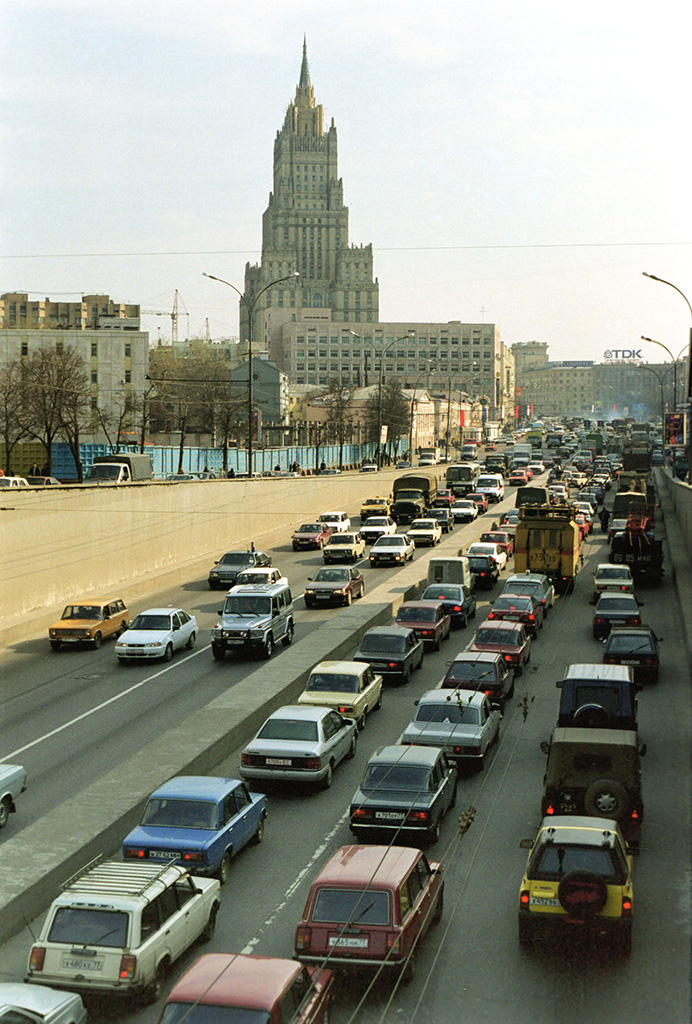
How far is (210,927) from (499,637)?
51.6ft

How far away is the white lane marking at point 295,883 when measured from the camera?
1412 cm

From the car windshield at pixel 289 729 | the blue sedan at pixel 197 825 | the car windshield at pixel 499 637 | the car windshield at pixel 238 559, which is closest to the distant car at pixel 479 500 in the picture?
the car windshield at pixel 238 559

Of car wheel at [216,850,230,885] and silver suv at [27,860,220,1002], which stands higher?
silver suv at [27,860,220,1002]

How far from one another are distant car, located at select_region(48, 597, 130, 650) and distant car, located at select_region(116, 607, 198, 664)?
5.11 feet

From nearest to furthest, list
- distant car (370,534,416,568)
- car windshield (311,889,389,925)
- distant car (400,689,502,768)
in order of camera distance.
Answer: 1. car windshield (311,889,389,925)
2. distant car (400,689,502,768)
3. distant car (370,534,416,568)

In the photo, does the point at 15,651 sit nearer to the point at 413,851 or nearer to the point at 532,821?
the point at 532,821

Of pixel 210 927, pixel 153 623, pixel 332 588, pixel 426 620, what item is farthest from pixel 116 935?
pixel 332 588

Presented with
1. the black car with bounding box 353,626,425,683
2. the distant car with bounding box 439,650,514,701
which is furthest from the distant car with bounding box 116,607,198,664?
the distant car with bounding box 439,650,514,701

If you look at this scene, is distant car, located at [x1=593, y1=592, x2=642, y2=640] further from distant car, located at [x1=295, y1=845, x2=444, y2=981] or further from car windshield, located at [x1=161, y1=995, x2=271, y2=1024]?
car windshield, located at [x1=161, y1=995, x2=271, y2=1024]

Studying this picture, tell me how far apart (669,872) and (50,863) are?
322 inches

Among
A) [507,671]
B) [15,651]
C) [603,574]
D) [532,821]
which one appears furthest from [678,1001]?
[603,574]

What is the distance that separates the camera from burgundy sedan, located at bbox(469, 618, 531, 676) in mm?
28188

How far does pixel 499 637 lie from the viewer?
2888cm

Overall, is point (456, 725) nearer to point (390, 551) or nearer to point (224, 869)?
point (224, 869)
